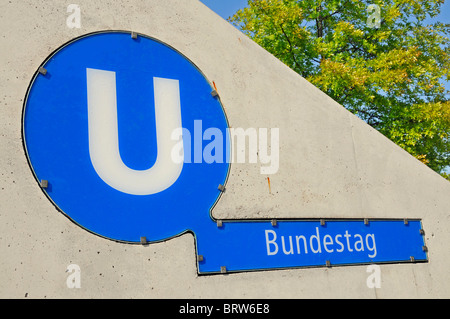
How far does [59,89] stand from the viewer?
3533mm

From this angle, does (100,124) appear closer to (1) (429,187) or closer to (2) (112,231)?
(2) (112,231)

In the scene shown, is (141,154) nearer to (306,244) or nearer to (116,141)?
(116,141)

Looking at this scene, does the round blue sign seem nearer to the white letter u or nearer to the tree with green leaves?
the white letter u

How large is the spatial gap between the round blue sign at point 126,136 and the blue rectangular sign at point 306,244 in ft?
0.92

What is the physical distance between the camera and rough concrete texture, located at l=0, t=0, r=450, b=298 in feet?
10.3

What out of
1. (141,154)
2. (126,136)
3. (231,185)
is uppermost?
(126,136)

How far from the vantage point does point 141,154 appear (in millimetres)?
3730

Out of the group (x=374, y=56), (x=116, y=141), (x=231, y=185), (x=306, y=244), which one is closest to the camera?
(x=116, y=141)

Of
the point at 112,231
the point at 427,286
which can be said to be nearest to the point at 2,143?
the point at 112,231

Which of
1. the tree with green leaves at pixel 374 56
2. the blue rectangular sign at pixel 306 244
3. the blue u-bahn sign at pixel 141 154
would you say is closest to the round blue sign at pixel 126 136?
the blue u-bahn sign at pixel 141 154

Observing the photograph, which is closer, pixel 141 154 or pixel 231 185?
pixel 141 154

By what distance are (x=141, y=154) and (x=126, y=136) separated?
195 mm

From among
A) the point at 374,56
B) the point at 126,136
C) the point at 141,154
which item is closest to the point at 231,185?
the point at 141,154

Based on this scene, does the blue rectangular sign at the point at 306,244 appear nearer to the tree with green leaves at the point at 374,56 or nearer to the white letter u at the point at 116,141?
the white letter u at the point at 116,141
